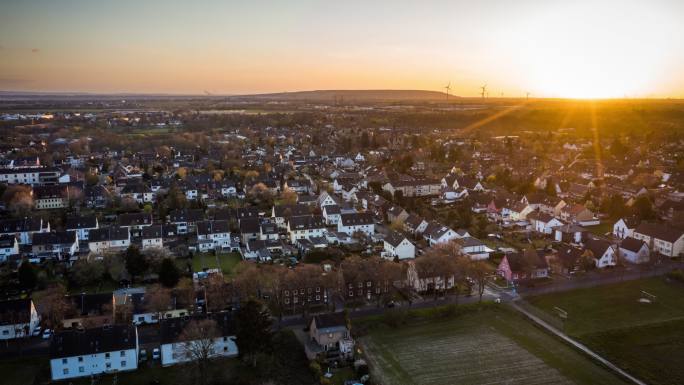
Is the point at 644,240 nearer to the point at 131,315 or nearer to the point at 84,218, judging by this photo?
the point at 131,315

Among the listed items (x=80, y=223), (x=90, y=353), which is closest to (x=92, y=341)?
(x=90, y=353)

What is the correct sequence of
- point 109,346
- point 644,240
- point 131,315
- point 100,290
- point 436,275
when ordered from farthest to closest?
point 644,240, point 100,290, point 436,275, point 131,315, point 109,346

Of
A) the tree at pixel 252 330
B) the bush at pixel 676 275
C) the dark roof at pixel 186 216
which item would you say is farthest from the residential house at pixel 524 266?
the dark roof at pixel 186 216

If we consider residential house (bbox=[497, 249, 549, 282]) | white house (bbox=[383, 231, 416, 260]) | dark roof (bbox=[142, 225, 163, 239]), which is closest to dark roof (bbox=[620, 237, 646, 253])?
residential house (bbox=[497, 249, 549, 282])

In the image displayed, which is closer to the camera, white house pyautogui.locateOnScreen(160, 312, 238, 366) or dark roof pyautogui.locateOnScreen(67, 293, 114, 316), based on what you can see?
white house pyautogui.locateOnScreen(160, 312, 238, 366)

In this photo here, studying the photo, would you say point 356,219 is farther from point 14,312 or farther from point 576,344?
point 14,312

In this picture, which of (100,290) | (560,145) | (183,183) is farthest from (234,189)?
(560,145)

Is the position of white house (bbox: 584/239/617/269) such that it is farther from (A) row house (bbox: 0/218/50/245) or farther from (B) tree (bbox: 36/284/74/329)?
(A) row house (bbox: 0/218/50/245)
